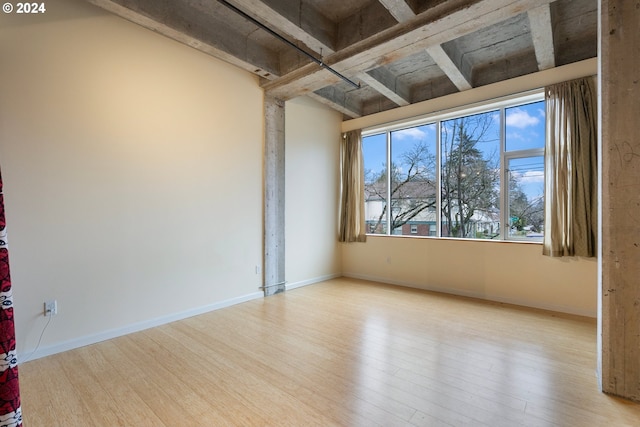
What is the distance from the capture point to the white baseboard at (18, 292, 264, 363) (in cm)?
259

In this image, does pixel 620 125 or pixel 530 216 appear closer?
pixel 620 125

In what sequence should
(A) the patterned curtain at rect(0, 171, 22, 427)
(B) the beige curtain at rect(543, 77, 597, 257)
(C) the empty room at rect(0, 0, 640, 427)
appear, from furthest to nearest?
(B) the beige curtain at rect(543, 77, 597, 257) → (C) the empty room at rect(0, 0, 640, 427) → (A) the patterned curtain at rect(0, 171, 22, 427)

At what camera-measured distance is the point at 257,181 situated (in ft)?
14.3

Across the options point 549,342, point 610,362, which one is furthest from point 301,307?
point 610,362

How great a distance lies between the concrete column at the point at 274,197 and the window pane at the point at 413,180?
6.90 feet

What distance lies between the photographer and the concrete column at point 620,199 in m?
1.94

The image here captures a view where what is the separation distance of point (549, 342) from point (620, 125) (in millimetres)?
2013

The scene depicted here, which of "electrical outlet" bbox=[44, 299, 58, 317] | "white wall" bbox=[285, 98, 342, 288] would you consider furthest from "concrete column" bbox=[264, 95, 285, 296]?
"electrical outlet" bbox=[44, 299, 58, 317]

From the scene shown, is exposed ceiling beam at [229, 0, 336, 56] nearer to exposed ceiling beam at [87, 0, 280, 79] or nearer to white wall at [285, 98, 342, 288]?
exposed ceiling beam at [87, 0, 280, 79]

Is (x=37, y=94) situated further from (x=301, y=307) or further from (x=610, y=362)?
(x=610, y=362)

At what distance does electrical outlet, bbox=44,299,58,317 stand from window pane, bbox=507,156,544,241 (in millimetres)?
5314

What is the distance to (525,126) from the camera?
4.14 metres

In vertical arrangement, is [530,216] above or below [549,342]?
above

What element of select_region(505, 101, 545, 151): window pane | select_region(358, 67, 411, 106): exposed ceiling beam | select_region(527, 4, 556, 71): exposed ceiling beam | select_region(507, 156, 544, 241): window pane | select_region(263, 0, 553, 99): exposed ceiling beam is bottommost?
select_region(507, 156, 544, 241): window pane
